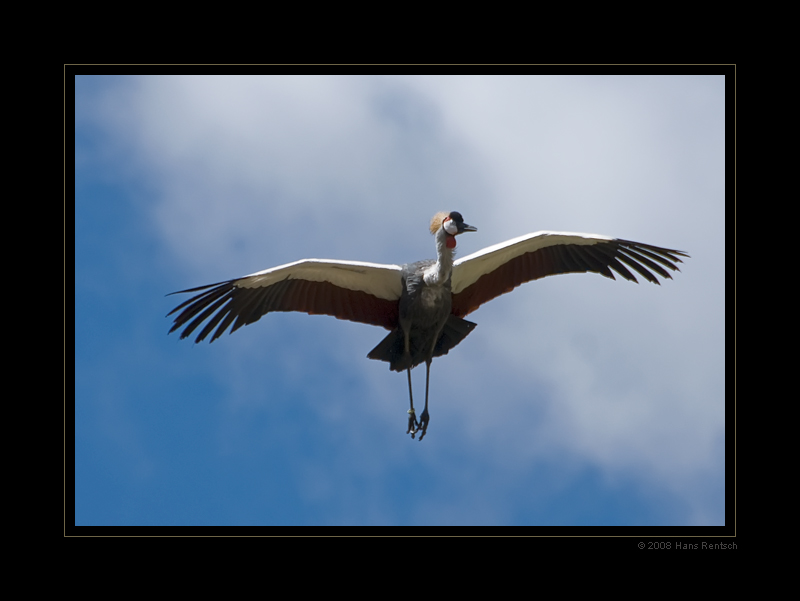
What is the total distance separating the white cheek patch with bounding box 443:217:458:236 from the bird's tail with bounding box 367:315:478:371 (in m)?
1.36

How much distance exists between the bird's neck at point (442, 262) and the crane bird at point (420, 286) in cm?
1

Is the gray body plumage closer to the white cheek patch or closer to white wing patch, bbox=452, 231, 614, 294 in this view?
white wing patch, bbox=452, 231, 614, 294

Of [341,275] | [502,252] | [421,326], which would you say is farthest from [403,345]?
[502,252]

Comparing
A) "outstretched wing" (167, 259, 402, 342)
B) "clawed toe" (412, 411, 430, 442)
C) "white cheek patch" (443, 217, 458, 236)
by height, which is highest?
"white cheek patch" (443, 217, 458, 236)

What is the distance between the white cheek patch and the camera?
11000 millimetres

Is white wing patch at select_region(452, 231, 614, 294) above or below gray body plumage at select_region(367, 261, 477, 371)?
above

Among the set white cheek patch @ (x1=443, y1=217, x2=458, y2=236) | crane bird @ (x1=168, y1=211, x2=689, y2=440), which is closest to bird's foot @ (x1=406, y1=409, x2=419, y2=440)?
crane bird @ (x1=168, y1=211, x2=689, y2=440)

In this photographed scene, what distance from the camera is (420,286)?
11.4 metres

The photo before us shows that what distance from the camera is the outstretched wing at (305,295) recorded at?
11266mm

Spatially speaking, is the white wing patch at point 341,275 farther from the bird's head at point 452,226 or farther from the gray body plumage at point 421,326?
the bird's head at point 452,226
